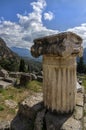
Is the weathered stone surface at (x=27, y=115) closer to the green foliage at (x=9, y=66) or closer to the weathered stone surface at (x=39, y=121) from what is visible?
the weathered stone surface at (x=39, y=121)

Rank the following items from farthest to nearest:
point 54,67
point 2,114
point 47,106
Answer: point 2,114 → point 47,106 → point 54,67

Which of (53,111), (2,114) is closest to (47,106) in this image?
(53,111)

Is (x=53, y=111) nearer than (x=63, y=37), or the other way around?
(x=63, y=37)

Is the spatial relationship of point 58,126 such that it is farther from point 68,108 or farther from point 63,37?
Result: point 63,37

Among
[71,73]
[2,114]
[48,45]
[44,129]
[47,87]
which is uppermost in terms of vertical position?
[48,45]

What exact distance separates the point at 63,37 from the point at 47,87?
46.8 inches

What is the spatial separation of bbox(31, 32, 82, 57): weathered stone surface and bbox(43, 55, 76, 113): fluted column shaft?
0.20m

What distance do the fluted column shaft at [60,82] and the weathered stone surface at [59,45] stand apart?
20 centimetres

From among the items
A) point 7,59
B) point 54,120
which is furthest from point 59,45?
point 7,59

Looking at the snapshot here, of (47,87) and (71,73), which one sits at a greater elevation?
(71,73)

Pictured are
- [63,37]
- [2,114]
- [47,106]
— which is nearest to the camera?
[63,37]

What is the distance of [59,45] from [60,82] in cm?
84

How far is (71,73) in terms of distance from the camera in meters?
4.37

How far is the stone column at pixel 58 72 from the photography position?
13.5 ft
